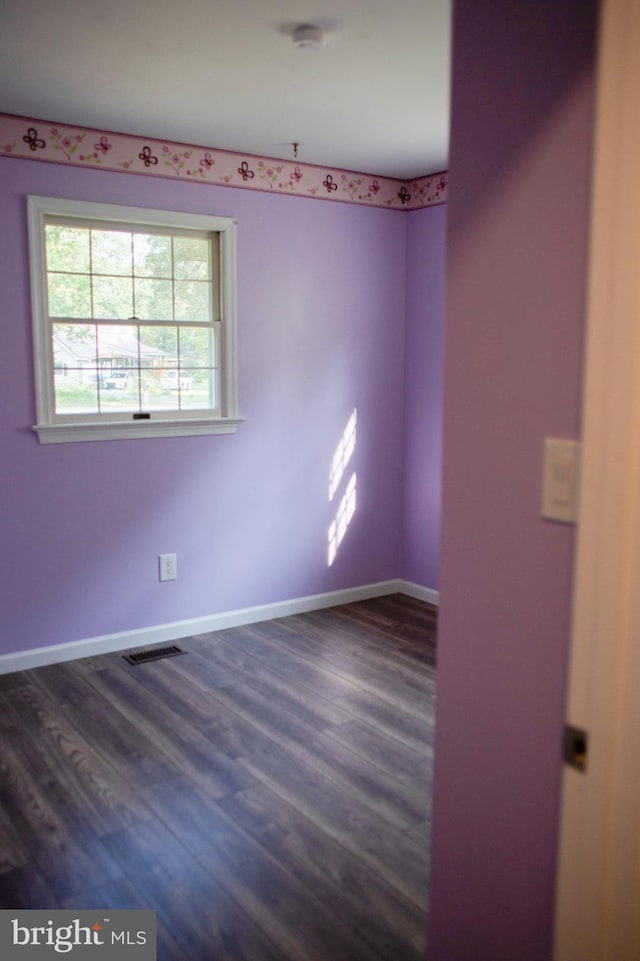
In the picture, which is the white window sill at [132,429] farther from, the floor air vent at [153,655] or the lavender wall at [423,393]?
the lavender wall at [423,393]

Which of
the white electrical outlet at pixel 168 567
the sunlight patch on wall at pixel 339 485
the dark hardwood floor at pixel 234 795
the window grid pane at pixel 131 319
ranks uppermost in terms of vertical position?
the window grid pane at pixel 131 319

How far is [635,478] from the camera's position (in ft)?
3.19

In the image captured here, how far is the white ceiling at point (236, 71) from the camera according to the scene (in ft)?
8.14

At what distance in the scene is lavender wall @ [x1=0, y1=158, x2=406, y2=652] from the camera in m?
3.77

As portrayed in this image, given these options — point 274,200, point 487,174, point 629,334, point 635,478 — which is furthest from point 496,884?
point 274,200

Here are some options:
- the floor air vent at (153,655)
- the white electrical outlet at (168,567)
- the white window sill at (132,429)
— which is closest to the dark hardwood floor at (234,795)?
the floor air vent at (153,655)

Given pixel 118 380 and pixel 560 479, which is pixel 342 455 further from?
pixel 560 479

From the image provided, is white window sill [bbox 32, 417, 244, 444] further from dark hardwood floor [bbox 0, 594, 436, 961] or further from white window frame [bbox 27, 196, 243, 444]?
dark hardwood floor [bbox 0, 594, 436, 961]

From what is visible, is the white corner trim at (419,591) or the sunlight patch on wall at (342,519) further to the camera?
the white corner trim at (419,591)

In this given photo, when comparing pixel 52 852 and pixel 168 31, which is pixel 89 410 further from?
pixel 52 852

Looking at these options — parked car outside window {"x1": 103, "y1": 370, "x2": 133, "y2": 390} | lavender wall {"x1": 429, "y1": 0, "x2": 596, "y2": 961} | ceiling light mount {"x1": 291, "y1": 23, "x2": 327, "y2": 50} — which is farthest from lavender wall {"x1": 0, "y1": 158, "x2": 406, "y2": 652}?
lavender wall {"x1": 429, "y1": 0, "x2": 596, "y2": 961}

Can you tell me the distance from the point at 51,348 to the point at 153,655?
1588mm

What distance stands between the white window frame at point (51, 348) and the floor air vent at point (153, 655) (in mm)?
1098

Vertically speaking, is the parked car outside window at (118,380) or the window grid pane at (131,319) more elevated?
the window grid pane at (131,319)
